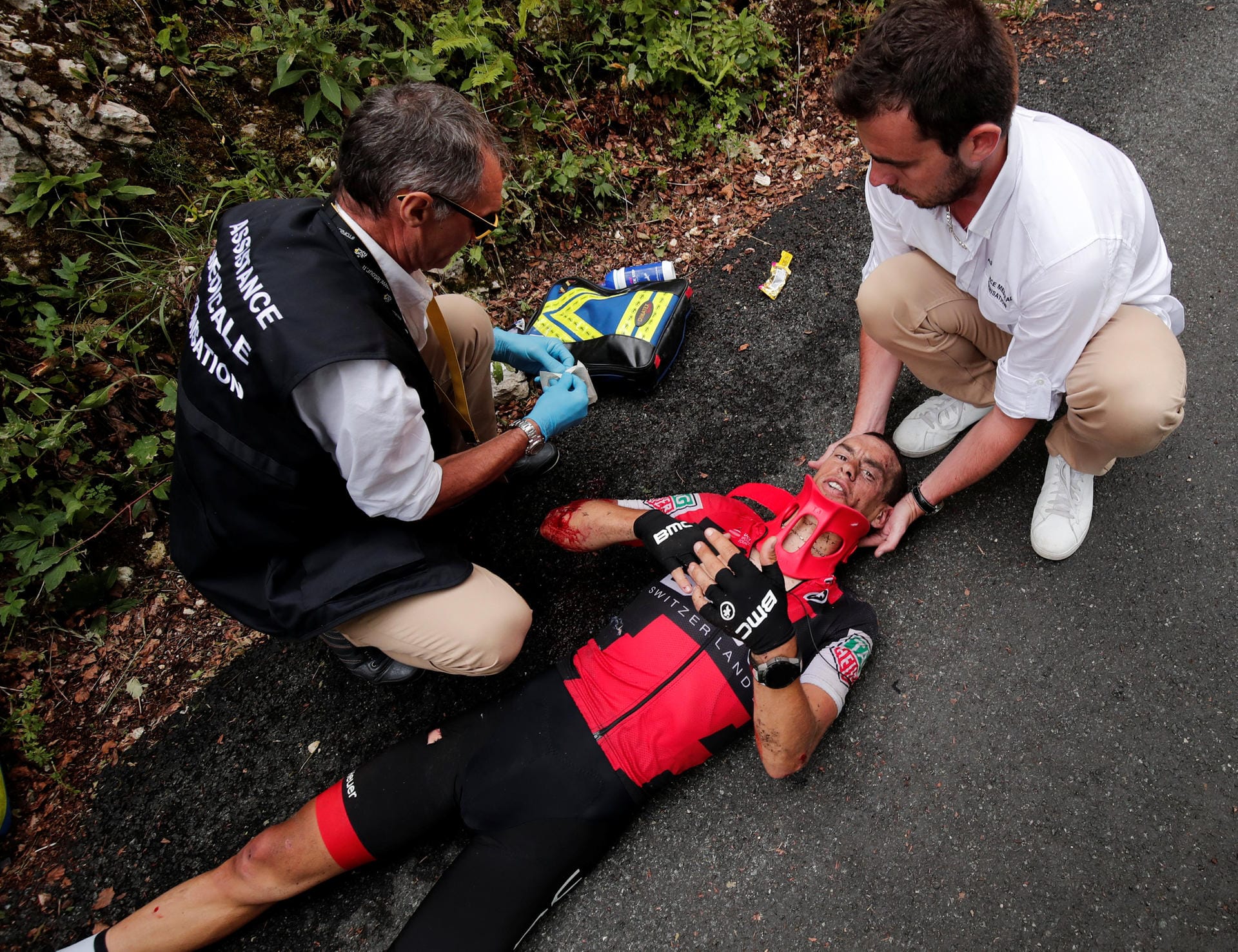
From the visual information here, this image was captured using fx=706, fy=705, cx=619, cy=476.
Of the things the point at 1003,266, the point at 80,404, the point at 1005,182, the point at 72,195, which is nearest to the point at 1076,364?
the point at 1003,266

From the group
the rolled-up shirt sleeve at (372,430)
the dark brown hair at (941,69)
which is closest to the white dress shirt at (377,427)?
the rolled-up shirt sleeve at (372,430)

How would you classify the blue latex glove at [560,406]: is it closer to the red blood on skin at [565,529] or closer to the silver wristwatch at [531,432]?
the silver wristwatch at [531,432]

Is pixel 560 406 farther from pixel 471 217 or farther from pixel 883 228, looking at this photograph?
pixel 883 228

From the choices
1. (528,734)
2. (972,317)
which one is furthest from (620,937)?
(972,317)

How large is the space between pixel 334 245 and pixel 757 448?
2.02m

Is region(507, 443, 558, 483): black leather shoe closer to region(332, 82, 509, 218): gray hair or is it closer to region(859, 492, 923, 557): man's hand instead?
region(332, 82, 509, 218): gray hair

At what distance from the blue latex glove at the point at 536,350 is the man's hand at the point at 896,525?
1509mm

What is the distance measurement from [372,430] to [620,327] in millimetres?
1719

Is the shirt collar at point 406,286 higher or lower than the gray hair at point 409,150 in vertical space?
lower

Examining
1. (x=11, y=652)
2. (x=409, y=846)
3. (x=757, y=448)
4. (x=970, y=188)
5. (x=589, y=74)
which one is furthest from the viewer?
(x=589, y=74)

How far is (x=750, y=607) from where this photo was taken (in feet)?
7.51

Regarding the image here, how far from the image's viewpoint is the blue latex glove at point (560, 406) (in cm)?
279

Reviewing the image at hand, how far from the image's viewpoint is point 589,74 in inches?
165

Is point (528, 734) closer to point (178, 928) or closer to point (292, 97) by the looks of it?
point (178, 928)
